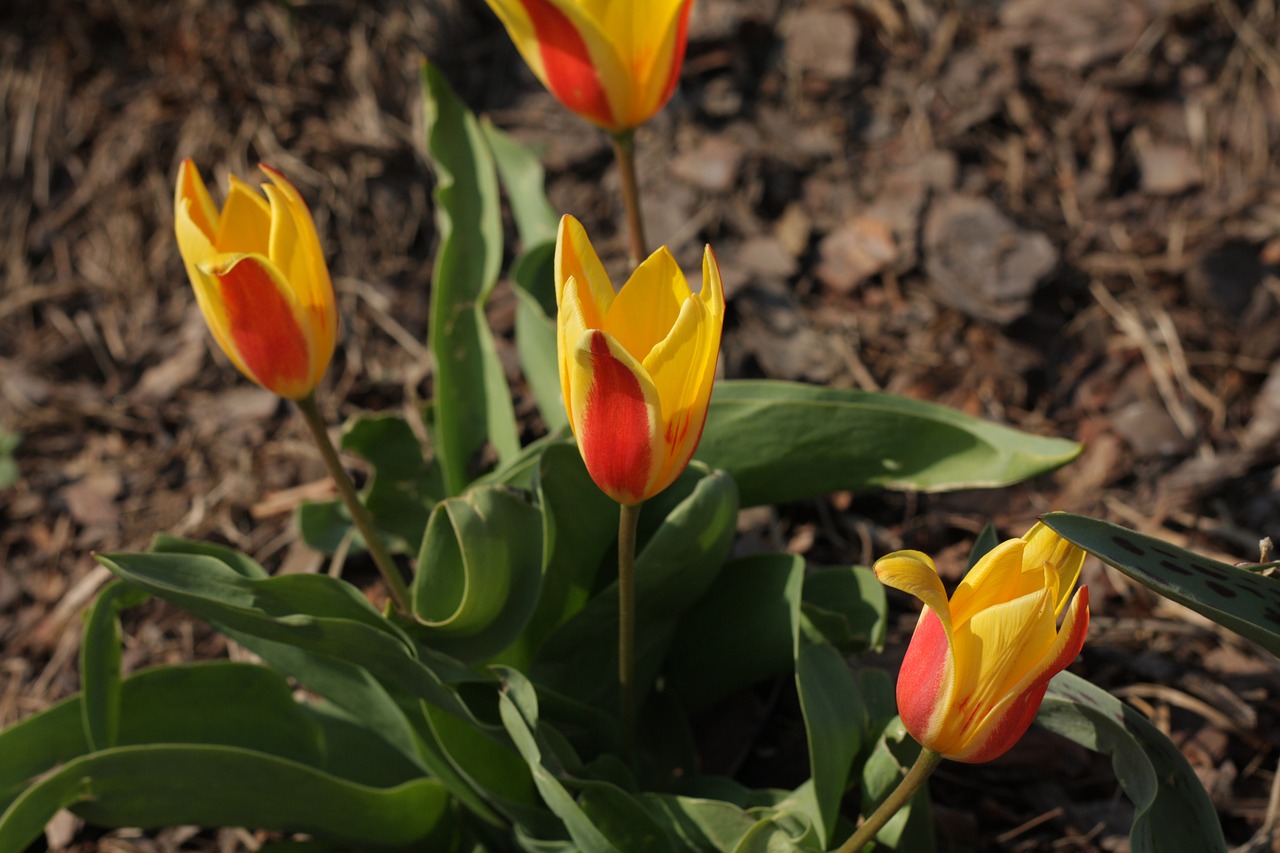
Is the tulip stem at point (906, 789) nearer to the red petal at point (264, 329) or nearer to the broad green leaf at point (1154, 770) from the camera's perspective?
the broad green leaf at point (1154, 770)

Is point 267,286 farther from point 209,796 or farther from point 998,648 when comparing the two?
point 998,648

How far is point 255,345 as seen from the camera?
3.84ft

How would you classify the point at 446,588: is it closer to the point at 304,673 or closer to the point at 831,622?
the point at 304,673

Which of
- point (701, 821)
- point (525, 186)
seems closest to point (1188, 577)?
point (701, 821)

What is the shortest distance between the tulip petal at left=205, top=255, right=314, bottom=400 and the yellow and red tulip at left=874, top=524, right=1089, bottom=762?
0.67m

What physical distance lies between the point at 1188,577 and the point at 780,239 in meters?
1.54

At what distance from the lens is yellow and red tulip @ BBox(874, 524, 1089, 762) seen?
2.73 feet

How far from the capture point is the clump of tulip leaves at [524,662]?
45.9 inches

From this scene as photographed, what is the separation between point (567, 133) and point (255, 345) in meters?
1.47

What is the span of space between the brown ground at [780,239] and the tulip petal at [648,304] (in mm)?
946

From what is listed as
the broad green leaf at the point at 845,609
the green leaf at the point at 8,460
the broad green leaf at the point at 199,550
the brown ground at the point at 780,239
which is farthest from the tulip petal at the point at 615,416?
the green leaf at the point at 8,460

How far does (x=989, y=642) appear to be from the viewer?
0.85m

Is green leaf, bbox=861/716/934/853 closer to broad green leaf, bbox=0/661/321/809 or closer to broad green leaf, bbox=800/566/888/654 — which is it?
broad green leaf, bbox=800/566/888/654

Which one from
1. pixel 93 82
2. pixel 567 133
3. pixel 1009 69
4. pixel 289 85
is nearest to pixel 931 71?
pixel 1009 69
